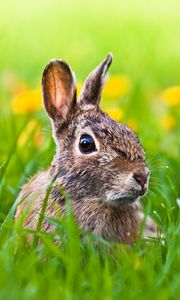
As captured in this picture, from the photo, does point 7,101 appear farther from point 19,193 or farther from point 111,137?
point 111,137

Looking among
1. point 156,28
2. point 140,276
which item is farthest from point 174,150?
point 156,28

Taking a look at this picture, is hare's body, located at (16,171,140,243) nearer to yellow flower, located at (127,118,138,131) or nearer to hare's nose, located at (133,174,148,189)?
hare's nose, located at (133,174,148,189)

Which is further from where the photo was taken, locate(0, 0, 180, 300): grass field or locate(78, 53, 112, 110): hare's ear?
locate(78, 53, 112, 110): hare's ear

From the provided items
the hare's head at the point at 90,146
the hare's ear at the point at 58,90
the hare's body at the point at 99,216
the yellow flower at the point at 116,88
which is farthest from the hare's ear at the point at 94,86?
the yellow flower at the point at 116,88

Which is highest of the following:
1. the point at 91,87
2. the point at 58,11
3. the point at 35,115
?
the point at 58,11

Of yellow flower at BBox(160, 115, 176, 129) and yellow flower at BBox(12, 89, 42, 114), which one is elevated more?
yellow flower at BBox(160, 115, 176, 129)

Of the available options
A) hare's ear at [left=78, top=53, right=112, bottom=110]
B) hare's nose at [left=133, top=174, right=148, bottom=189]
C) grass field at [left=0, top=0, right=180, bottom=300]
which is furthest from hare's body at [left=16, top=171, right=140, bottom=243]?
hare's ear at [left=78, top=53, right=112, bottom=110]
